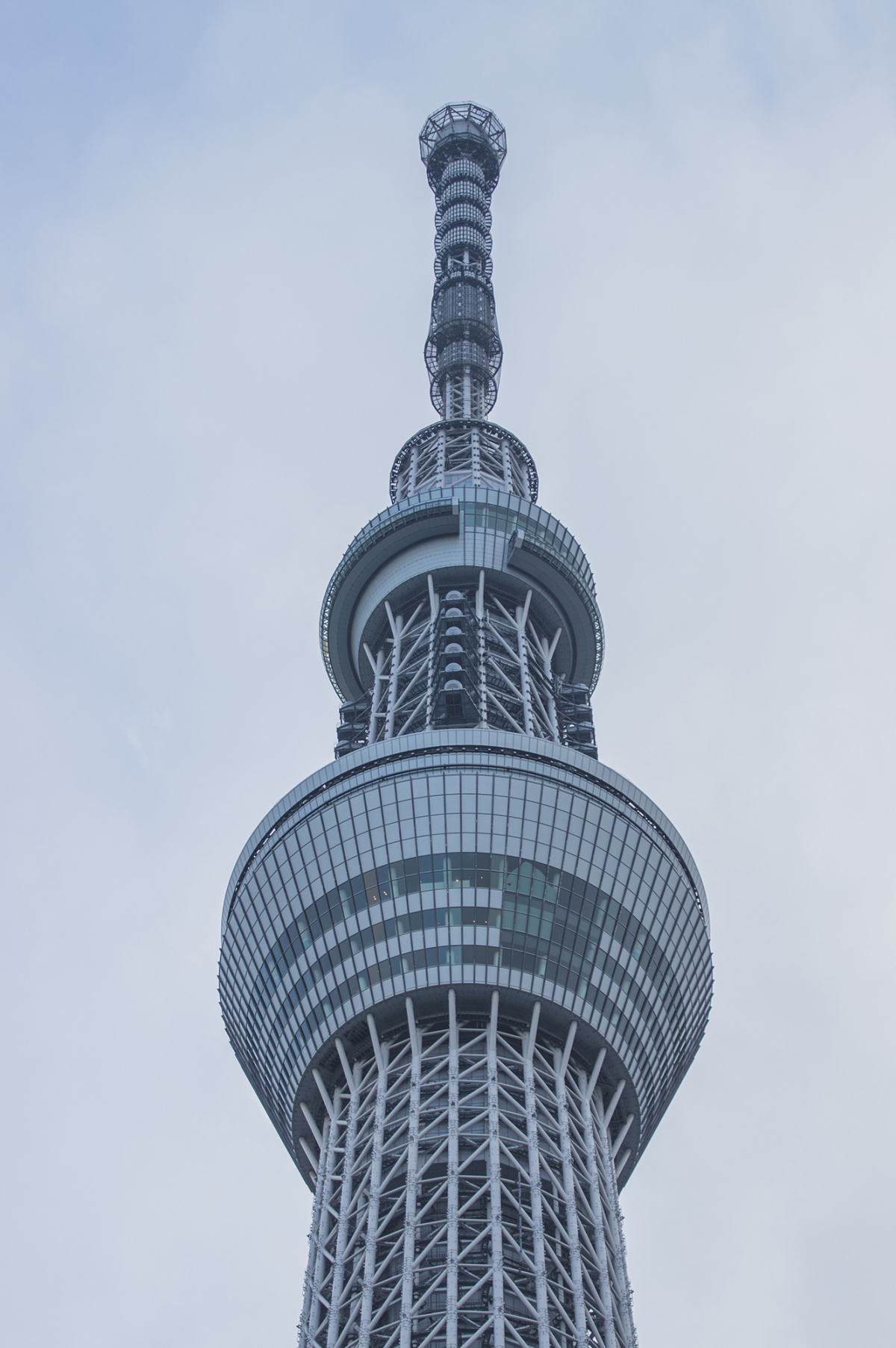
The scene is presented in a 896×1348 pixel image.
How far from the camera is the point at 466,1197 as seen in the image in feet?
227

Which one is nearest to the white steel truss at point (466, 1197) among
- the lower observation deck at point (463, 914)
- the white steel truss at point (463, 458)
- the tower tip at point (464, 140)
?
the lower observation deck at point (463, 914)

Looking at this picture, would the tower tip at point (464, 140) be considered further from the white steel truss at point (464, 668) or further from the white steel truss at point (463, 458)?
the white steel truss at point (464, 668)

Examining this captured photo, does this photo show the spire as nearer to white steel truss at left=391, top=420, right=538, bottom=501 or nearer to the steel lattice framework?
white steel truss at left=391, top=420, right=538, bottom=501

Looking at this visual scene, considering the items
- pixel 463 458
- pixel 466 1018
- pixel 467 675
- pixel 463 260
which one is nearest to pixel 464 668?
pixel 467 675

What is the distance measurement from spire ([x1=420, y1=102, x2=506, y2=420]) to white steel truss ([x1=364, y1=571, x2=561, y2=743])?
3014 centimetres

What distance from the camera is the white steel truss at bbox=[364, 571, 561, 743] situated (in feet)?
305

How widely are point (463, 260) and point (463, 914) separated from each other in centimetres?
8238

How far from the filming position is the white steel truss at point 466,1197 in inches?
2544

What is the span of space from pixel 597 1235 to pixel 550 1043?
989cm

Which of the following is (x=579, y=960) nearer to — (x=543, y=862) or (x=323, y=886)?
(x=543, y=862)

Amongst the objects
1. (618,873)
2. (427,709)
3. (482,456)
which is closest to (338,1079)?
(618,873)

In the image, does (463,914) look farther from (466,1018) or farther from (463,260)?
(463,260)

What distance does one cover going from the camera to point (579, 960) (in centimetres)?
7456

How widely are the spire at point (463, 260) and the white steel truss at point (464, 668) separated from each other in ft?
98.9
